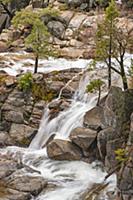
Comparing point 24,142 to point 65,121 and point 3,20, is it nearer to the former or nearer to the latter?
point 65,121

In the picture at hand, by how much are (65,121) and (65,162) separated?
301 centimetres

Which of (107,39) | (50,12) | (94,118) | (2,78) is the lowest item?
(94,118)

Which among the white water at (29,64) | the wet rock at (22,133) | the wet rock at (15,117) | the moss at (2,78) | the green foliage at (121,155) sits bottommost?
the wet rock at (22,133)

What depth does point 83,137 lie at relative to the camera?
65.6 feet

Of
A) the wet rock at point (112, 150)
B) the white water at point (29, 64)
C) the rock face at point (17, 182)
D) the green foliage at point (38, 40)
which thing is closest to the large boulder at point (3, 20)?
Answer: the white water at point (29, 64)

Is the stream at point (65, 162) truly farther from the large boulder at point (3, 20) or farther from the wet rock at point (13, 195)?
the large boulder at point (3, 20)

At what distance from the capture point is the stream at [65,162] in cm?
1762

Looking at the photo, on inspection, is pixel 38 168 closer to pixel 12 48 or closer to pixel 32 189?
pixel 32 189

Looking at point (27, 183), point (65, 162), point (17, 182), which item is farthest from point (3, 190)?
point (65, 162)

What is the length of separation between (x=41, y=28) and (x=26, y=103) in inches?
195

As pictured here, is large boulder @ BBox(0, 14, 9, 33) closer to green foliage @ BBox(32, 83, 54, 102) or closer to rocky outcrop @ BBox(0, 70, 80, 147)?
rocky outcrop @ BBox(0, 70, 80, 147)

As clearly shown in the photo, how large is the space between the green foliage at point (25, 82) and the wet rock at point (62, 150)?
5.22 m

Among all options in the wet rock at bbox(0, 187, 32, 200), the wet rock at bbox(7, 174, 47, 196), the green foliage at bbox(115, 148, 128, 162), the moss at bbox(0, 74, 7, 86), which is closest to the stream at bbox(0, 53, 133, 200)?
the wet rock at bbox(7, 174, 47, 196)

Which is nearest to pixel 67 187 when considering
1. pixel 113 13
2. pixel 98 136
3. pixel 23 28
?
pixel 98 136
